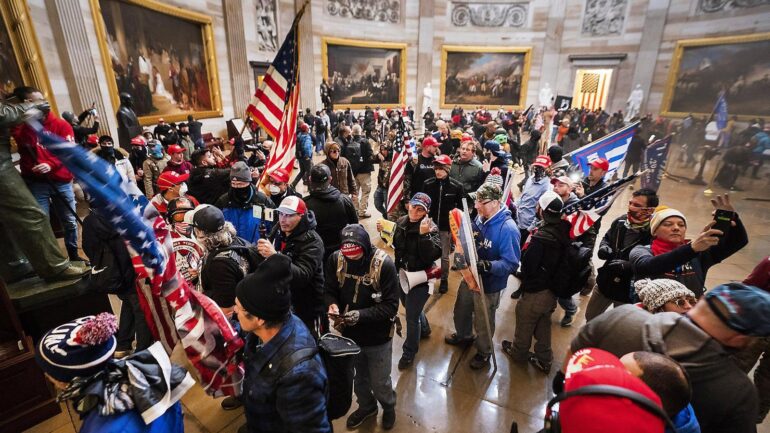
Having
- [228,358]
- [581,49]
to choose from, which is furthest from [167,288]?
[581,49]

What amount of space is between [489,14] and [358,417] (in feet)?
A: 85.5

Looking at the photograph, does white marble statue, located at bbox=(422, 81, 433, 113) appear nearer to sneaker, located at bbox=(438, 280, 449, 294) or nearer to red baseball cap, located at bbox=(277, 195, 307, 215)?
sneaker, located at bbox=(438, 280, 449, 294)

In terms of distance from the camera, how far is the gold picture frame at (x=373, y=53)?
2028 centimetres

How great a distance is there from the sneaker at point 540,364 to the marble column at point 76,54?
408 inches

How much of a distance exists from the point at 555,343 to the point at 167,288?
13.2 feet

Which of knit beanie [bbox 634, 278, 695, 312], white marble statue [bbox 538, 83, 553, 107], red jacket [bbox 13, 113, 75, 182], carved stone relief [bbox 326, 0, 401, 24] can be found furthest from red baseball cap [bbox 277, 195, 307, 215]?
white marble statue [bbox 538, 83, 553, 107]

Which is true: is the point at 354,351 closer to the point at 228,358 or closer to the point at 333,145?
the point at 228,358

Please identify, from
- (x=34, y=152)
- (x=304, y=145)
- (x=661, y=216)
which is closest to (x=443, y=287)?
(x=661, y=216)

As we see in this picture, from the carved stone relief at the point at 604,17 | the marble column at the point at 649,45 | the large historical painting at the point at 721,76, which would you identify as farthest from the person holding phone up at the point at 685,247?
the carved stone relief at the point at 604,17

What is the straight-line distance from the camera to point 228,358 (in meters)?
2.28

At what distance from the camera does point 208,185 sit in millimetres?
4777

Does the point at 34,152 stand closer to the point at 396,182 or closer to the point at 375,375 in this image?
the point at 396,182

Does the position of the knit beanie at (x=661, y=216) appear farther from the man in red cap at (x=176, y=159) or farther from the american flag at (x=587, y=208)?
the man in red cap at (x=176, y=159)

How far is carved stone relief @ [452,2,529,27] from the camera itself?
75.0 ft
